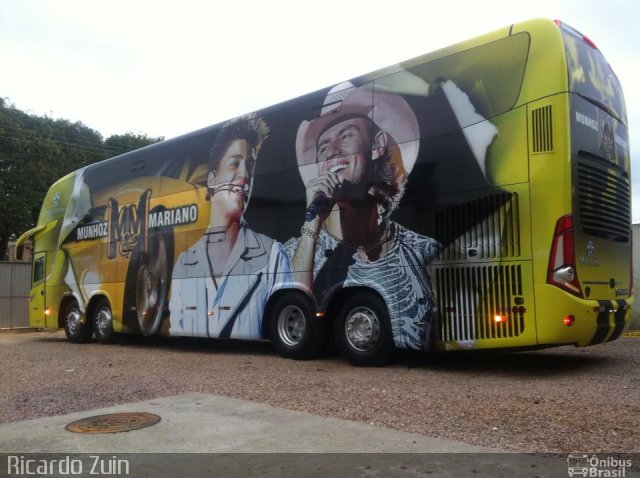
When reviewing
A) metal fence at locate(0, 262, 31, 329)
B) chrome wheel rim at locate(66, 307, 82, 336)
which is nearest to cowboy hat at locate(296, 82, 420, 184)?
chrome wheel rim at locate(66, 307, 82, 336)

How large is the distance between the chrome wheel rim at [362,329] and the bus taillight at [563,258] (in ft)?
8.84

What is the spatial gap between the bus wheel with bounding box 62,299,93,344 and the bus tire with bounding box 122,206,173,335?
1.90 m

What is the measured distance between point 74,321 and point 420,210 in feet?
35.3

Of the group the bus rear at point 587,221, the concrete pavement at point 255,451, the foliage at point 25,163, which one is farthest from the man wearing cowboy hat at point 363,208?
the foliage at point 25,163

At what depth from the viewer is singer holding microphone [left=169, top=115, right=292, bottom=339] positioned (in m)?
10.7

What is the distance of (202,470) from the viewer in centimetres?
423

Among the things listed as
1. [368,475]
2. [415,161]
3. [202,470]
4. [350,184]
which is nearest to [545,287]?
[415,161]

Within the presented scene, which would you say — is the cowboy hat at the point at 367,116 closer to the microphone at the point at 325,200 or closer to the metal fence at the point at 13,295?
the microphone at the point at 325,200

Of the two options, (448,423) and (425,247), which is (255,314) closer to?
(425,247)

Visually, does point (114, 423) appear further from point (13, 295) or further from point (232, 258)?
point (13, 295)

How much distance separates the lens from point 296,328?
10188mm

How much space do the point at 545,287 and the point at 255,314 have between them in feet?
17.4

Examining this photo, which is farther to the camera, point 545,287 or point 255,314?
point 255,314

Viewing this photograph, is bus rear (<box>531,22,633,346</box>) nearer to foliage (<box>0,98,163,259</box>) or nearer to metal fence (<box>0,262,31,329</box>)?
metal fence (<box>0,262,31,329</box>)
